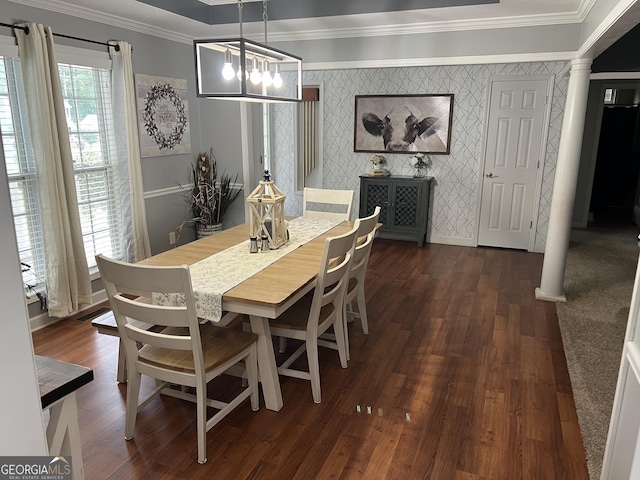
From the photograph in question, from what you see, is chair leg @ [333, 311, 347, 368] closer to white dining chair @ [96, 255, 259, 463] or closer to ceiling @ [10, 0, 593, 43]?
white dining chair @ [96, 255, 259, 463]

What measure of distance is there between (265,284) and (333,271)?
14.6 inches

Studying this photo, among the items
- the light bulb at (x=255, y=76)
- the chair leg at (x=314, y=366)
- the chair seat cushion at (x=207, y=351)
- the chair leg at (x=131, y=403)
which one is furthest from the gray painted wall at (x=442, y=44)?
the chair leg at (x=131, y=403)

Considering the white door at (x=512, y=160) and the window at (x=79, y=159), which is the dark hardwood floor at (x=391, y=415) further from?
the white door at (x=512, y=160)

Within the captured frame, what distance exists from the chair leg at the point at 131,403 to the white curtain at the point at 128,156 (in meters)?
2.31

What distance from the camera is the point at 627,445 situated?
1659mm

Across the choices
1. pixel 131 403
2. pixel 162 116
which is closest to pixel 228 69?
pixel 131 403

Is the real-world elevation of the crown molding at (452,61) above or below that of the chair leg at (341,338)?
above

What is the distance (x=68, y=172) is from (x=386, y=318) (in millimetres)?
2644

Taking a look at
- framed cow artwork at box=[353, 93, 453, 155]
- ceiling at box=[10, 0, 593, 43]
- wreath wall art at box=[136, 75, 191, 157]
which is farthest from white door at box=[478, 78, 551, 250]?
wreath wall art at box=[136, 75, 191, 157]

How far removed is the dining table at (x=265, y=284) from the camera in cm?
217

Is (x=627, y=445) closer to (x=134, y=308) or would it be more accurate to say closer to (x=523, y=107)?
(x=134, y=308)

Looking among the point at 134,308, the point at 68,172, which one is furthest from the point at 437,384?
the point at 68,172

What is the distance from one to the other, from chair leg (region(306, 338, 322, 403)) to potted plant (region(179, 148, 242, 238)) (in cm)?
283

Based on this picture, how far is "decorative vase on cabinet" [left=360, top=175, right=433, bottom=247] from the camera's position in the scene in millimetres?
5801
